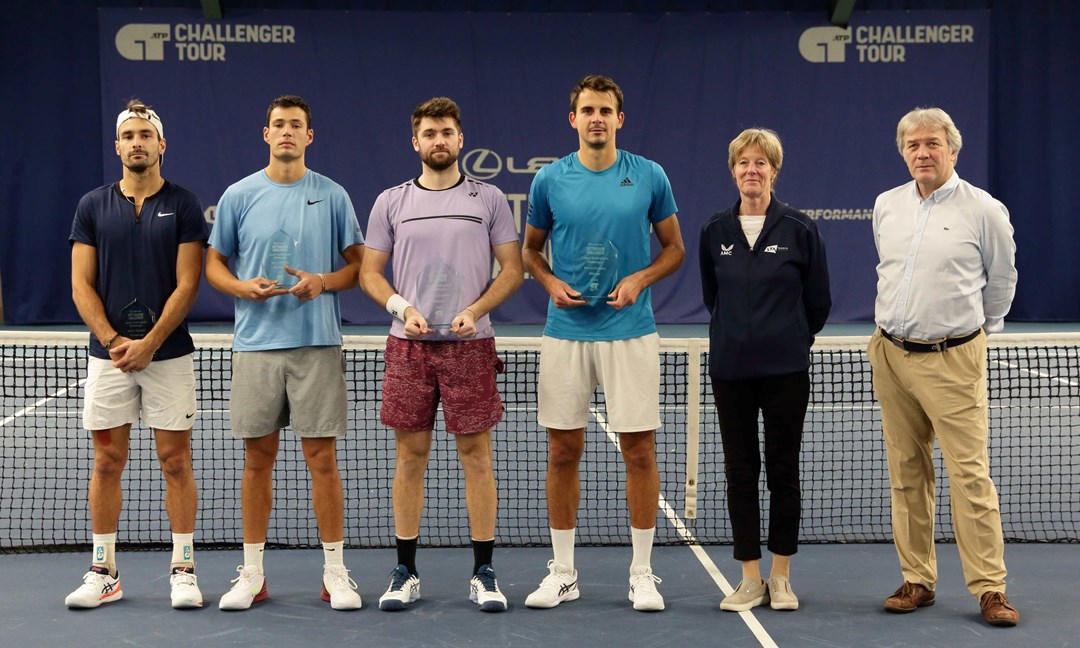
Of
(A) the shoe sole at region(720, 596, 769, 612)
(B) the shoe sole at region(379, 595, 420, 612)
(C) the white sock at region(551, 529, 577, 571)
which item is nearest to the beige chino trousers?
(A) the shoe sole at region(720, 596, 769, 612)

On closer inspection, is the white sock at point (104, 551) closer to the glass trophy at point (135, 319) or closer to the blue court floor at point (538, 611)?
the blue court floor at point (538, 611)

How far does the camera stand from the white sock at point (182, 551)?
4.20 m

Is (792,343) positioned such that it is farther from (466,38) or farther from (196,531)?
(466,38)

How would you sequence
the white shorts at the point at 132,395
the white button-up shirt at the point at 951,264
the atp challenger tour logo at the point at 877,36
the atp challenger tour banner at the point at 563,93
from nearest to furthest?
1. the white button-up shirt at the point at 951,264
2. the white shorts at the point at 132,395
3. the atp challenger tour banner at the point at 563,93
4. the atp challenger tour logo at the point at 877,36

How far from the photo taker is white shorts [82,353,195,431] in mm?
4184

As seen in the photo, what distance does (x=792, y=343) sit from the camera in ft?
13.2

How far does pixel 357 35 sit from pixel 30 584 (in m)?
10.6

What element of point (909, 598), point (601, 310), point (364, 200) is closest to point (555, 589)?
point (601, 310)

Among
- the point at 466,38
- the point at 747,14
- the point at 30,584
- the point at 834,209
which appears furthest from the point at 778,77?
the point at 30,584

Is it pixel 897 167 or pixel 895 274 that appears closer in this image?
pixel 895 274

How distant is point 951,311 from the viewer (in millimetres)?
3949

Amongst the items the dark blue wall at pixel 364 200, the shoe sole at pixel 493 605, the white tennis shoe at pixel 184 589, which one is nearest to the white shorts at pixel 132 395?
the white tennis shoe at pixel 184 589

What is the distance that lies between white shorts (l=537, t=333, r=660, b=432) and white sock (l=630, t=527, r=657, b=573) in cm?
40

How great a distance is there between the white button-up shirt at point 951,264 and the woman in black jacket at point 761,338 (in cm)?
29
